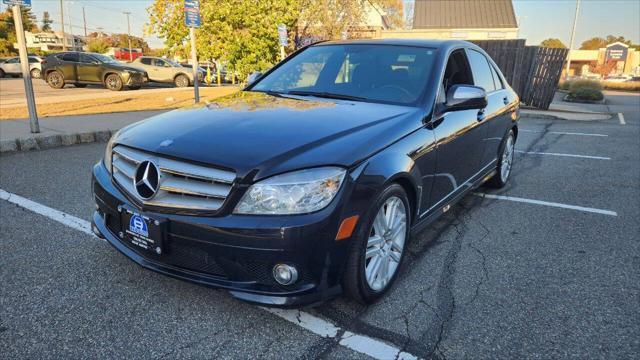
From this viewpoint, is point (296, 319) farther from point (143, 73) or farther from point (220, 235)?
point (143, 73)

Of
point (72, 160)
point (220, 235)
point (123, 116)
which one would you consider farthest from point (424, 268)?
point (123, 116)

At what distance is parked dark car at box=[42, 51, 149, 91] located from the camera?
17.9 meters

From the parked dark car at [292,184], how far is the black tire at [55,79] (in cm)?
1846

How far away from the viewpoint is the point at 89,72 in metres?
18.2

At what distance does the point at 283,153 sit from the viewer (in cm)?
232

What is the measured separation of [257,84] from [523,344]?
2930mm

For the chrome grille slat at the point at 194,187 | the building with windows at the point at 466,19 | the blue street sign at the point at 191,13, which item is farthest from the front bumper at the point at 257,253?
the building with windows at the point at 466,19

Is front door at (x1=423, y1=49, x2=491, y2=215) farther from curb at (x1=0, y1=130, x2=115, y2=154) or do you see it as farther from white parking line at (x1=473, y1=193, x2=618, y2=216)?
curb at (x1=0, y1=130, x2=115, y2=154)

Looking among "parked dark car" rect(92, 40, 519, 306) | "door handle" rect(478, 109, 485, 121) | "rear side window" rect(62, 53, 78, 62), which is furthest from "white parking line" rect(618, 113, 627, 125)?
"rear side window" rect(62, 53, 78, 62)

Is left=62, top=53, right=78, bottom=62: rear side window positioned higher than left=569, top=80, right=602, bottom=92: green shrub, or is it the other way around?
left=62, top=53, right=78, bottom=62: rear side window

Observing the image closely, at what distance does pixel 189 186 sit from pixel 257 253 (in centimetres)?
51

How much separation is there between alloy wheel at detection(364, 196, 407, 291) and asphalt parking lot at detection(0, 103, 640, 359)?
0.58ft

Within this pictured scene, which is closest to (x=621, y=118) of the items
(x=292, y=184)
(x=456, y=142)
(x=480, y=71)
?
(x=480, y=71)

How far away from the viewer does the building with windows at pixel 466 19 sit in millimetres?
39000
